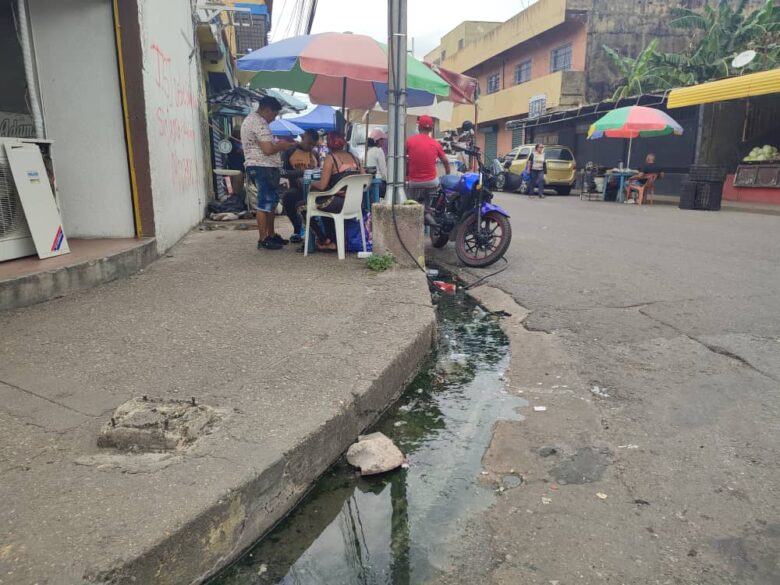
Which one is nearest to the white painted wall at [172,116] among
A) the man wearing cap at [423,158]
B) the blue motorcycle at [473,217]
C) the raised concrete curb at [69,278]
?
the raised concrete curb at [69,278]

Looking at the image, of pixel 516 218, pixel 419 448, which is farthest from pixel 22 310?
pixel 516 218

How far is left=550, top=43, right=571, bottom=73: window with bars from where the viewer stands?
2759 centimetres

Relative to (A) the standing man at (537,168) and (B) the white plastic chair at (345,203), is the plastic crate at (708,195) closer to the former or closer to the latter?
(A) the standing man at (537,168)

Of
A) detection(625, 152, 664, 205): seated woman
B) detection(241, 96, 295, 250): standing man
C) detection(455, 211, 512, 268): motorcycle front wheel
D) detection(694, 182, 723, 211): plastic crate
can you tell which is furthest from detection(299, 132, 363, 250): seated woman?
detection(625, 152, 664, 205): seated woman

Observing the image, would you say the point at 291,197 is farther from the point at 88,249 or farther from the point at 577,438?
the point at 577,438

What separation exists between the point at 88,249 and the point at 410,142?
13.7 ft

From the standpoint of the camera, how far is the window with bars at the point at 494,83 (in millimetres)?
35312

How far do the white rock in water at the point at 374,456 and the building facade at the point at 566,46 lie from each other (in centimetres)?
2618

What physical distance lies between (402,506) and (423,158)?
5.85 meters

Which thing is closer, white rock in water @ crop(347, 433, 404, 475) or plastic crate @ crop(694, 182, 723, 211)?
white rock in water @ crop(347, 433, 404, 475)

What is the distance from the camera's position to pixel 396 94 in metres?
5.77

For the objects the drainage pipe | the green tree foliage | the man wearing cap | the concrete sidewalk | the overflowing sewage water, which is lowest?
the overflowing sewage water

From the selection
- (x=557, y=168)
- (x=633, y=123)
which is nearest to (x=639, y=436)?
(x=633, y=123)

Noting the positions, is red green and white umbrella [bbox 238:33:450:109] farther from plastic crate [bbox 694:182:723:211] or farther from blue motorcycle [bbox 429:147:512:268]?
plastic crate [bbox 694:182:723:211]
